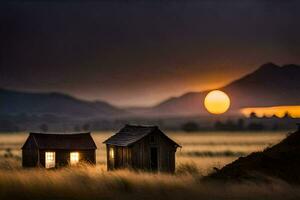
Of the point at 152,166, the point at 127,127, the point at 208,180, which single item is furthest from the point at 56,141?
the point at 208,180

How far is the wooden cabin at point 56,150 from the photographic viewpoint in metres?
45.0

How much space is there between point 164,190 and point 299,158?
22.8ft

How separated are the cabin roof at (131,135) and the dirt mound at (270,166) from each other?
10576mm

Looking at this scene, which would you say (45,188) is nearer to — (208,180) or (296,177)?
(208,180)

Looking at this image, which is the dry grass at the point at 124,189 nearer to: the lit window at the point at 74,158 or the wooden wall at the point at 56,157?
the wooden wall at the point at 56,157

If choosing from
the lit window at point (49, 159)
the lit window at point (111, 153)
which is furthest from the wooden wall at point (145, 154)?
the lit window at point (49, 159)

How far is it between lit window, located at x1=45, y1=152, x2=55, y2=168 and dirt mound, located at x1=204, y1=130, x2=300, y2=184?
2042cm

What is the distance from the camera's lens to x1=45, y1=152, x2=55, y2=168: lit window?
44.8 metres

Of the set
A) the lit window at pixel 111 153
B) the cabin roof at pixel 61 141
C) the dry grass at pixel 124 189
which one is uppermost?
the cabin roof at pixel 61 141

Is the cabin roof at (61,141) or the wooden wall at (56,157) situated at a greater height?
the cabin roof at (61,141)

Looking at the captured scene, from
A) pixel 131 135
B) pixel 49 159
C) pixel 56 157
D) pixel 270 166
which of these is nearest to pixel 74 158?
pixel 56 157

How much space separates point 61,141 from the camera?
4600cm

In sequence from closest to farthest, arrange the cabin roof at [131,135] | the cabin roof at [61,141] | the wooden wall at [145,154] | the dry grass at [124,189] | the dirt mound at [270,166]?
the dry grass at [124,189], the dirt mound at [270,166], the wooden wall at [145,154], the cabin roof at [131,135], the cabin roof at [61,141]

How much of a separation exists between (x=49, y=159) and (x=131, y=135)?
923cm
